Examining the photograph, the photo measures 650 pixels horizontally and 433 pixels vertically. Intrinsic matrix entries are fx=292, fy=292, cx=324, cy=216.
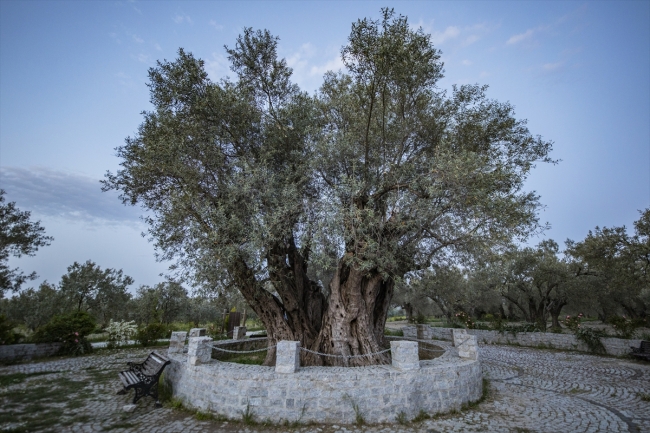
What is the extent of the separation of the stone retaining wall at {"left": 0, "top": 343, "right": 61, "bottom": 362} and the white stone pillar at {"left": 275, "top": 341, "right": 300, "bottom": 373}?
1401 centimetres

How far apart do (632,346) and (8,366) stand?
2745 centimetres

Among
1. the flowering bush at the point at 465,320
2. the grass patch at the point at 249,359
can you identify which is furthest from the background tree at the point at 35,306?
the flowering bush at the point at 465,320

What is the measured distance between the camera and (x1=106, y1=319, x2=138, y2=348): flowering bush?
55.9 feet

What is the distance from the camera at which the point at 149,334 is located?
1839cm

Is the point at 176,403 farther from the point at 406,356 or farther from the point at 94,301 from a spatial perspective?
the point at 94,301

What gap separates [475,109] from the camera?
11609 mm

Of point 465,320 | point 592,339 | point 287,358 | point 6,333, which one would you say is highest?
point 287,358

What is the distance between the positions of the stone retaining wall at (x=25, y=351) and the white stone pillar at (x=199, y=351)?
37.0ft

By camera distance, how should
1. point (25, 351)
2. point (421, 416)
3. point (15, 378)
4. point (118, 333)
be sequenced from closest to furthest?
point (421, 416) < point (15, 378) < point (25, 351) < point (118, 333)

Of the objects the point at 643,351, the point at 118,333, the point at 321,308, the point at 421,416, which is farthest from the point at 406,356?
the point at 118,333

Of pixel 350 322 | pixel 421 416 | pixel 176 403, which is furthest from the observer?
pixel 350 322

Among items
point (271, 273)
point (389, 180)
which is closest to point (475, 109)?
point (389, 180)

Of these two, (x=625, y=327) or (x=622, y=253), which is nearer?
(x=625, y=327)

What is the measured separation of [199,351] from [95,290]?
24858 millimetres
